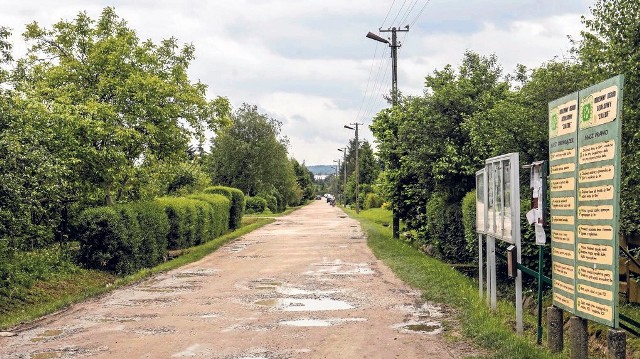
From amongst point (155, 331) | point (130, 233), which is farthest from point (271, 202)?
point (155, 331)

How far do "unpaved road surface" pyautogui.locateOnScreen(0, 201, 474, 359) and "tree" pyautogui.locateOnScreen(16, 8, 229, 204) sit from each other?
12.9 ft

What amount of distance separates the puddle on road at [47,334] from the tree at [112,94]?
7.16 metres

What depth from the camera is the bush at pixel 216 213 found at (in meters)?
29.6

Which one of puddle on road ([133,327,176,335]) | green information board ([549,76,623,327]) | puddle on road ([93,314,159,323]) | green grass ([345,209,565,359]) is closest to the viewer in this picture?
green information board ([549,76,623,327])

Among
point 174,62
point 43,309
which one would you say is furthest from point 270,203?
point 43,309

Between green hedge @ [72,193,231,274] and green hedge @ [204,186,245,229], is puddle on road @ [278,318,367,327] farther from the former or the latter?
green hedge @ [204,186,245,229]

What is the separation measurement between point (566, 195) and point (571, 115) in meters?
0.84

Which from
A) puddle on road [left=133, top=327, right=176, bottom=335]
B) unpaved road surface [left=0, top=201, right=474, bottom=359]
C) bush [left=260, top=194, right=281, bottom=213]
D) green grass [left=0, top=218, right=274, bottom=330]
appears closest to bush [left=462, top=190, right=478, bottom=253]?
unpaved road surface [left=0, top=201, right=474, bottom=359]

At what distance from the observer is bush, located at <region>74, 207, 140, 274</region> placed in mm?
16094

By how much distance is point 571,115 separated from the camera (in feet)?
22.2

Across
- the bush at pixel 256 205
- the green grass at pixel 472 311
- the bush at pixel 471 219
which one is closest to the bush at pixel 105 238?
the green grass at pixel 472 311

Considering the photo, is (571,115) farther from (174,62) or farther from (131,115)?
(174,62)

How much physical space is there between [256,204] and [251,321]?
55715mm

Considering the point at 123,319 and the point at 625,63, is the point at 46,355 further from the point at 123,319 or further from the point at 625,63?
the point at 625,63
